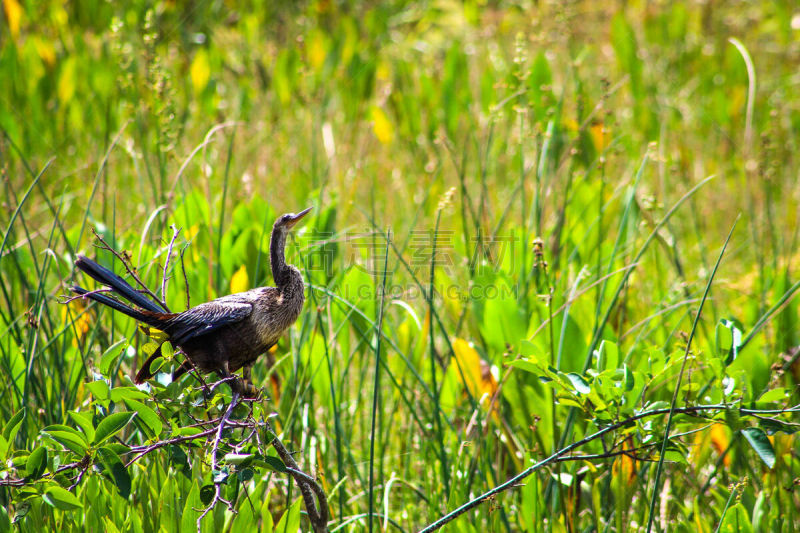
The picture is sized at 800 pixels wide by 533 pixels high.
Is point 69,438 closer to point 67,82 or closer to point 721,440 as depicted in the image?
point 721,440

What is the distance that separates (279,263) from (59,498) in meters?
0.67

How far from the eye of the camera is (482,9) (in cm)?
637

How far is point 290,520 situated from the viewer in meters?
1.66

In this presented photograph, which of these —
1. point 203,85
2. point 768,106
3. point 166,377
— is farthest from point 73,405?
point 768,106

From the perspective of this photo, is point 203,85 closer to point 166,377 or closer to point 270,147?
point 270,147

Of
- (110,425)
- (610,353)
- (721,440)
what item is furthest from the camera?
(721,440)

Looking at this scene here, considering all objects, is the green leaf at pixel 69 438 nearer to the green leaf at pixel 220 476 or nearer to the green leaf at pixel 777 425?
the green leaf at pixel 220 476

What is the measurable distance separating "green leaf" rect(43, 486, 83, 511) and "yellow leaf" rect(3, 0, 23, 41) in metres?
4.72

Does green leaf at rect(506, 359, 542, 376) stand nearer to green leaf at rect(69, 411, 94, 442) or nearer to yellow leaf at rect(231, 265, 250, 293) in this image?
green leaf at rect(69, 411, 94, 442)

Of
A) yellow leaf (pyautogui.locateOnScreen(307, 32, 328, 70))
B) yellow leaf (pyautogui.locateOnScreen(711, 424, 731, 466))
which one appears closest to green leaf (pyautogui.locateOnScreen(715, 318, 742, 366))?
yellow leaf (pyautogui.locateOnScreen(711, 424, 731, 466))

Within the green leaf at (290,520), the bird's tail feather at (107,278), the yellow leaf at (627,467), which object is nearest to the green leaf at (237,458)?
the bird's tail feather at (107,278)

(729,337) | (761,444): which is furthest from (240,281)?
(761,444)

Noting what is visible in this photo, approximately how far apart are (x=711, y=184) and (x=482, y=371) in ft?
8.49

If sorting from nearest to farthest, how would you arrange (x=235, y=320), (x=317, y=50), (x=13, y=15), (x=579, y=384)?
1. (x=235, y=320)
2. (x=579, y=384)
3. (x=13, y=15)
4. (x=317, y=50)
